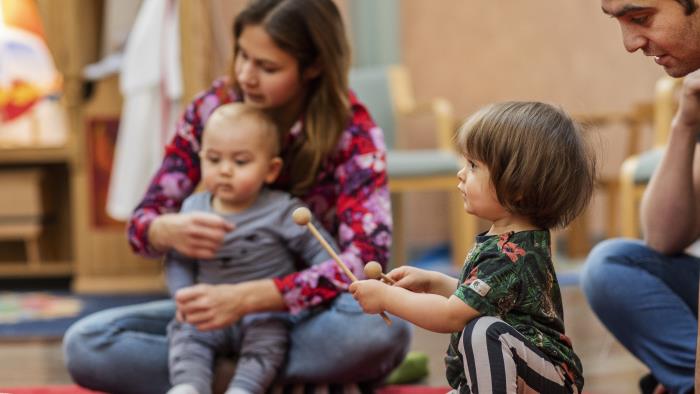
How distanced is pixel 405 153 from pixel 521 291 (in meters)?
2.32

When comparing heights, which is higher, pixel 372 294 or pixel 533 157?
pixel 533 157

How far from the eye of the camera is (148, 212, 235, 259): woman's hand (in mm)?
1560

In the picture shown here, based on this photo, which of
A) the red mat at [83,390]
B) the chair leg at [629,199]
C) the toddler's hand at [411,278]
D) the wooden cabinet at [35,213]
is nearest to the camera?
the toddler's hand at [411,278]

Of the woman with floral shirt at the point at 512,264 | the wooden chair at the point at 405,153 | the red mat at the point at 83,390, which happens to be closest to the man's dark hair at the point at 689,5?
the woman with floral shirt at the point at 512,264

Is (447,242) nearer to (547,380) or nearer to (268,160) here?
(268,160)

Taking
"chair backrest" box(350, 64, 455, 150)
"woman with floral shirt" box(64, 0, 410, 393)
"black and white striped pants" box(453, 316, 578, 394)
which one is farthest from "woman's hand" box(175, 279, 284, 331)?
"chair backrest" box(350, 64, 455, 150)

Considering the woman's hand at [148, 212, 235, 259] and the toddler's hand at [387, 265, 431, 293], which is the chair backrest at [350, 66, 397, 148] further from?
the toddler's hand at [387, 265, 431, 293]

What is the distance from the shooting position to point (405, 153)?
3.42 metres

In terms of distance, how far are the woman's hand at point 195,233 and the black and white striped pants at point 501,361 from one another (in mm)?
574

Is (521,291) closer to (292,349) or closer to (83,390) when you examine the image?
(292,349)

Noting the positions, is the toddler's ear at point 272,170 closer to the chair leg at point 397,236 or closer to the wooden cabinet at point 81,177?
the wooden cabinet at point 81,177

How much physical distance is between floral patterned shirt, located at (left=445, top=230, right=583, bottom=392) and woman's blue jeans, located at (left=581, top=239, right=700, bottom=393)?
0.39m

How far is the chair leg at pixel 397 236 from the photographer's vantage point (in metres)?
3.72

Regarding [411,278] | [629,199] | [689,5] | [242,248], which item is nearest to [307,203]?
[242,248]
